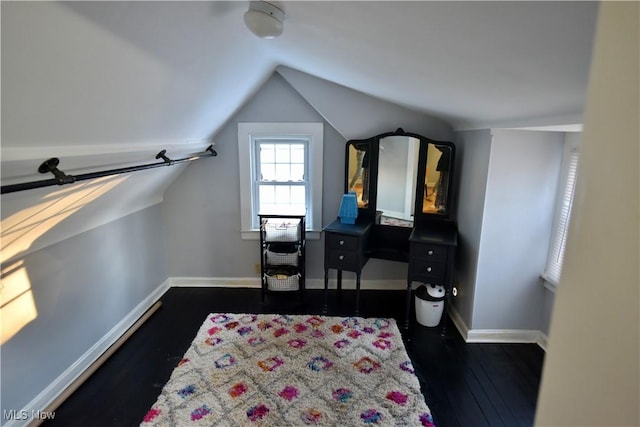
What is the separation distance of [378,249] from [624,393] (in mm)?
2965

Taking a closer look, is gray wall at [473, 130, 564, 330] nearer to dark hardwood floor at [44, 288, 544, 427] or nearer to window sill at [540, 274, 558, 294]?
window sill at [540, 274, 558, 294]

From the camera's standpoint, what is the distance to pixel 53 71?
43.4 inches

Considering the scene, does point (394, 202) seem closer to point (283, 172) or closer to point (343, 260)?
point (343, 260)

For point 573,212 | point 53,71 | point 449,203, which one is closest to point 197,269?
point 449,203

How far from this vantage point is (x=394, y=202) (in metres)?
Result: 3.35

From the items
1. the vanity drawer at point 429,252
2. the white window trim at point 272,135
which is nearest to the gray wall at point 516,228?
the vanity drawer at point 429,252

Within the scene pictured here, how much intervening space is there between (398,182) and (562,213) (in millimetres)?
1304

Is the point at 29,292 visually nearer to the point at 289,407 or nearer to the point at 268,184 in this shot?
the point at 289,407

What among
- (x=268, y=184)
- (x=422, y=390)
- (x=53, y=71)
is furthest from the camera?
(x=268, y=184)

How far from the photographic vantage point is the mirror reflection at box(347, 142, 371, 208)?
3326 millimetres

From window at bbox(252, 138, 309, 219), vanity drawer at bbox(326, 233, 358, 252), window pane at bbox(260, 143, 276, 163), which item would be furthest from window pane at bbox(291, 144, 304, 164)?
vanity drawer at bbox(326, 233, 358, 252)

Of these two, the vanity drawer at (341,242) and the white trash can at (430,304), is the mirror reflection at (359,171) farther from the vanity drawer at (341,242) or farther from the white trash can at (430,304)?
the white trash can at (430,304)

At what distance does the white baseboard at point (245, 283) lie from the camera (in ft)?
12.3

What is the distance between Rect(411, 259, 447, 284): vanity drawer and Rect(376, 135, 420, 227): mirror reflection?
0.54 m
